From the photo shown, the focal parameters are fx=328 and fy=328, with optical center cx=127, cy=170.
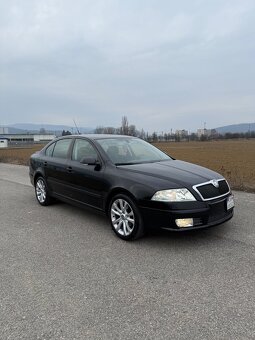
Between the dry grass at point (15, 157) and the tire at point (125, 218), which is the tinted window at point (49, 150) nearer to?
the tire at point (125, 218)

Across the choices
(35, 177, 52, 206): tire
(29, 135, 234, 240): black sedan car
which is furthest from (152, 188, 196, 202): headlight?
(35, 177, 52, 206): tire

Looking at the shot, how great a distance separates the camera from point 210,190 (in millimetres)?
4418

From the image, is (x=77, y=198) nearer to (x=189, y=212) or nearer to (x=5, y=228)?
(x=5, y=228)

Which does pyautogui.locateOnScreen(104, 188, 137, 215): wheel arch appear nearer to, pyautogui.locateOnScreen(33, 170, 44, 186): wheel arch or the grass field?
pyautogui.locateOnScreen(33, 170, 44, 186): wheel arch

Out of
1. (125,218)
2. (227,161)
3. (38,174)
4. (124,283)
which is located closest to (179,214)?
(125,218)

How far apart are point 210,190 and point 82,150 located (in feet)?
7.91

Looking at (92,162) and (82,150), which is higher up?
(82,150)

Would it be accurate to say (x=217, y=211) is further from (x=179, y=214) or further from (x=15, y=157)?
(x=15, y=157)

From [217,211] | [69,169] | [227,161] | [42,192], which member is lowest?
[227,161]

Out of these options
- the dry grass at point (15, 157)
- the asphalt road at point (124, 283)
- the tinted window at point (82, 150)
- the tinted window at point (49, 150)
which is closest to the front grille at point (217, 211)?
the asphalt road at point (124, 283)

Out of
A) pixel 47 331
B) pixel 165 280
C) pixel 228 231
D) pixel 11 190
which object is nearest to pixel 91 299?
pixel 47 331

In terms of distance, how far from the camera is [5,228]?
532 centimetres

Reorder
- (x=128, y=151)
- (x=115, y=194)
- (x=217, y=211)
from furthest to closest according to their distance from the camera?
(x=128, y=151)
(x=115, y=194)
(x=217, y=211)

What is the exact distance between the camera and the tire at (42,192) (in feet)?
22.2
